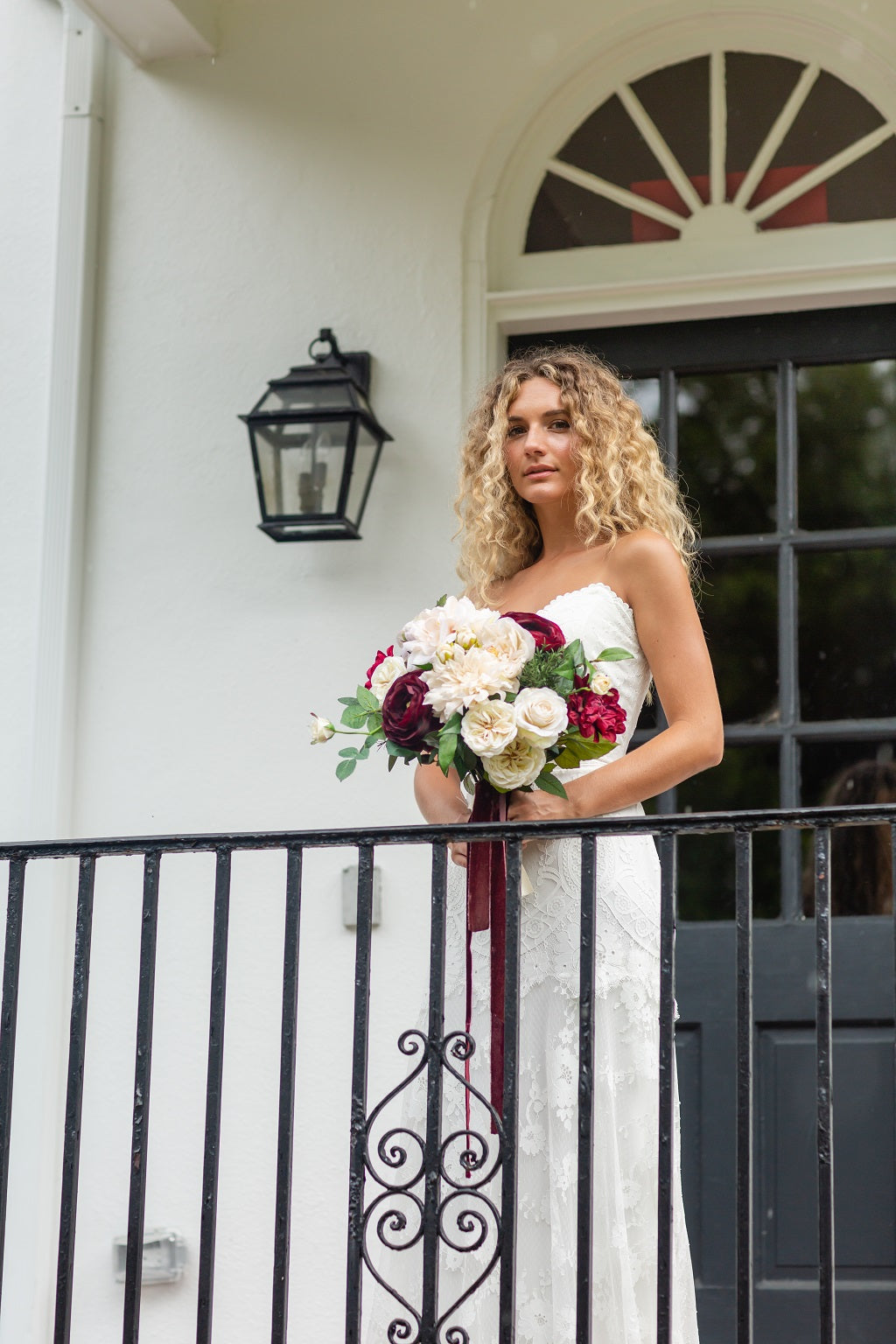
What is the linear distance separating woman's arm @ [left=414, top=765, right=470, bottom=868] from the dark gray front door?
1.26m

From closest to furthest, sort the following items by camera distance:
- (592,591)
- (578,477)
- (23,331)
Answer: (592,591)
(578,477)
(23,331)

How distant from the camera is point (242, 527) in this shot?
439 cm

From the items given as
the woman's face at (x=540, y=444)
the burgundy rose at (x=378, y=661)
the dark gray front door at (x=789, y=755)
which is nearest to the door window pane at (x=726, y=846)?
the dark gray front door at (x=789, y=755)

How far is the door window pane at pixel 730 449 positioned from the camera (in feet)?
13.8

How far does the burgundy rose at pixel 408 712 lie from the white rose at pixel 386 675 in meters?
0.05

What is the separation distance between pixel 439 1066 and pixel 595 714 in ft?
2.02

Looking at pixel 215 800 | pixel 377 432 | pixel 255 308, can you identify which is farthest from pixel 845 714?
pixel 255 308

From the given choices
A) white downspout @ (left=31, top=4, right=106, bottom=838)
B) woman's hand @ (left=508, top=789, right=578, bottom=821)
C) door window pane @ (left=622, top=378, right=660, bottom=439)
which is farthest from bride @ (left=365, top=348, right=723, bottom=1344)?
white downspout @ (left=31, top=4, right=106, bottom=838)

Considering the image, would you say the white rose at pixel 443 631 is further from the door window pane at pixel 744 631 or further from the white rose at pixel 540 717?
the door window pane at pixel 744 631

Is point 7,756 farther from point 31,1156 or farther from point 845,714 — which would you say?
point 845,714

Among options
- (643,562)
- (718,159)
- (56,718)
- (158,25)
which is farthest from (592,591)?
(158,25)

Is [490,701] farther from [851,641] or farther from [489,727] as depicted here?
[851,641]

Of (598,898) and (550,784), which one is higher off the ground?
(550,784)

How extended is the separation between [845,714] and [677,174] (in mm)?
1531
